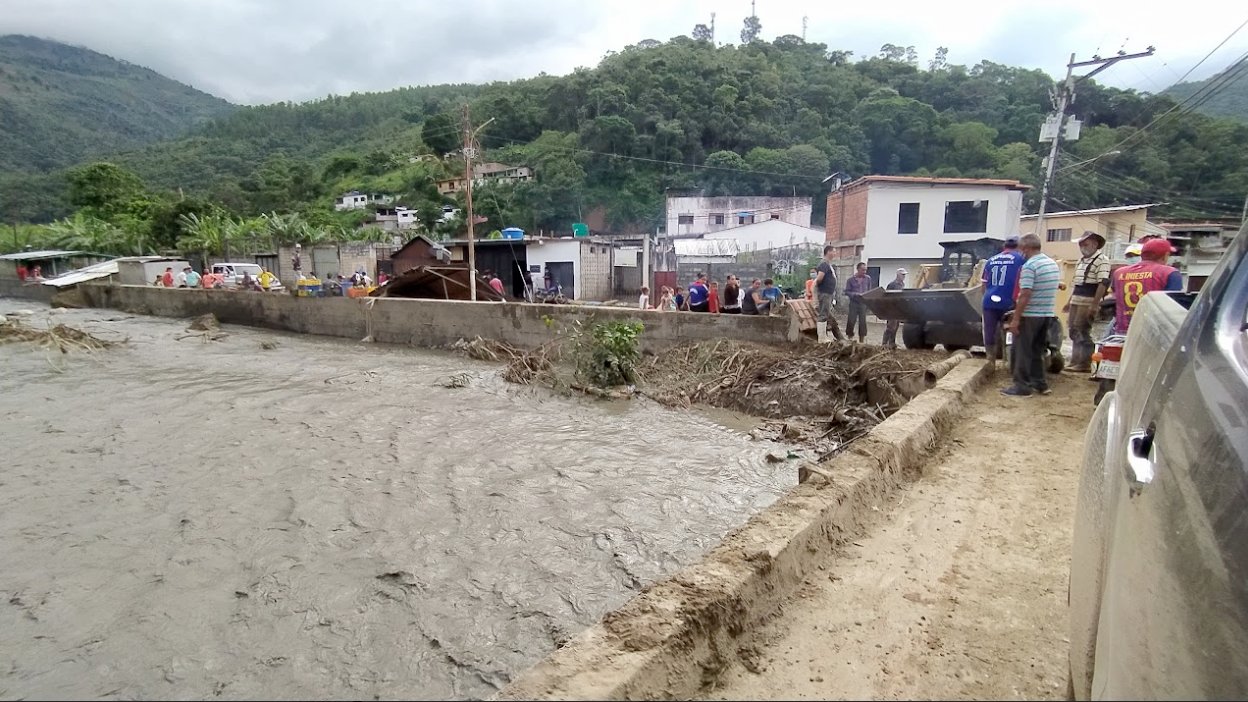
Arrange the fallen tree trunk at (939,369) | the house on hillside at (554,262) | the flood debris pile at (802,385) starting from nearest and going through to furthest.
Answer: the fallen tree trunk at (939,369)
the flood debris pile at (802,385)
the house on hillside at (554,262)

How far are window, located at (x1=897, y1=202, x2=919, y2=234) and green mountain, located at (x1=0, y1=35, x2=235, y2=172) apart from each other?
362ft

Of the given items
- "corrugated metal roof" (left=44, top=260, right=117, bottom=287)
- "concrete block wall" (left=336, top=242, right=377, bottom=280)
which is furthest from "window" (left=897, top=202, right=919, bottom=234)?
"corrugated metal roof" (left=44, top=260, right=117, bottom=287)

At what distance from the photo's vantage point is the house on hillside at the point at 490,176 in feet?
169

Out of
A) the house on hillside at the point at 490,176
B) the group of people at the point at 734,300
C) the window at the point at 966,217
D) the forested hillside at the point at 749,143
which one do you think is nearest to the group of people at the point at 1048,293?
the group of people at the point at 734,300

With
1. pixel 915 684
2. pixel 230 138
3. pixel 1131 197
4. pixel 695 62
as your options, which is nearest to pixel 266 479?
pixel 915 684

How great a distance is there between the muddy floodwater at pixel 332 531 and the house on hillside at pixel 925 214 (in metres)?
20.9

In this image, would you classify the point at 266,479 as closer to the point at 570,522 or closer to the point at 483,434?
the point at 483,434

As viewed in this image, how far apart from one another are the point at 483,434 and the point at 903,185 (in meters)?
23.5

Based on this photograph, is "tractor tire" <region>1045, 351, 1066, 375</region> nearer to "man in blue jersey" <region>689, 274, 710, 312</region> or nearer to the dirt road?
the dirt road

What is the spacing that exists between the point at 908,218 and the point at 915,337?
1962cm

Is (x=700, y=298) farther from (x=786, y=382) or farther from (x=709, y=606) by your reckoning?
(x=709, y=606)

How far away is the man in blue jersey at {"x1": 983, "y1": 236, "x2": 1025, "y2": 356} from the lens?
6.16m

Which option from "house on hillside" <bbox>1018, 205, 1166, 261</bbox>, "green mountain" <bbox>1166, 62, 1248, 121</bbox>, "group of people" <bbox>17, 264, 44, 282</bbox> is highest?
"green mountain" <bbox>1166, 62, 1248, 121</bbox>

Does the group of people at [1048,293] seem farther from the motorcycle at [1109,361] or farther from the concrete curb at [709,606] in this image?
the concrete curb at [709,606]
